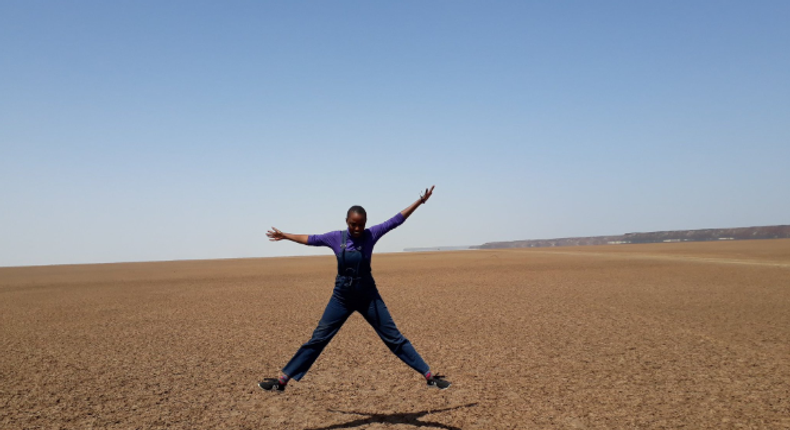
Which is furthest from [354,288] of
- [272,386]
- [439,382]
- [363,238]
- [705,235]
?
[705,235]

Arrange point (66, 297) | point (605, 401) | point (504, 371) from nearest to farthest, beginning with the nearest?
point (605, 401) → point (504, 371) → point (66, 297)

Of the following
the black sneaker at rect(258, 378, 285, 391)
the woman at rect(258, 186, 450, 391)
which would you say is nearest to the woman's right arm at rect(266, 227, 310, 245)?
the woman at rect(258, 186, 450, 391)

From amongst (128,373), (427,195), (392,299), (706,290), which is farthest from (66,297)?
(706,290)

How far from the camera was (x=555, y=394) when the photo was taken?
555 centimetres

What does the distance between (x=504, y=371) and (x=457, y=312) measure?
17.2 ft

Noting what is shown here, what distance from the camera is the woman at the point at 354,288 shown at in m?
4.85

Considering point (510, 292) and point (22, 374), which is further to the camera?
point (510, 292)

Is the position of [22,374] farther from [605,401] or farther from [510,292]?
[510,292]

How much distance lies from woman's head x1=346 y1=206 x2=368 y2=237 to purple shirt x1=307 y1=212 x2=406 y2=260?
63 millimetres

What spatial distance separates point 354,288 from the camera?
4.91 m

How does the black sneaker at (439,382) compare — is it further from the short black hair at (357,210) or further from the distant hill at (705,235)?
the distant hill at (705,235)

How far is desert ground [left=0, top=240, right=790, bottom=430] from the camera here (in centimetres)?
504

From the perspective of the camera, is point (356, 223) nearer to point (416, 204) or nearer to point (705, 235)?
point (416, 204)

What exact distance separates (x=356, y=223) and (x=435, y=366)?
3.02 metres
